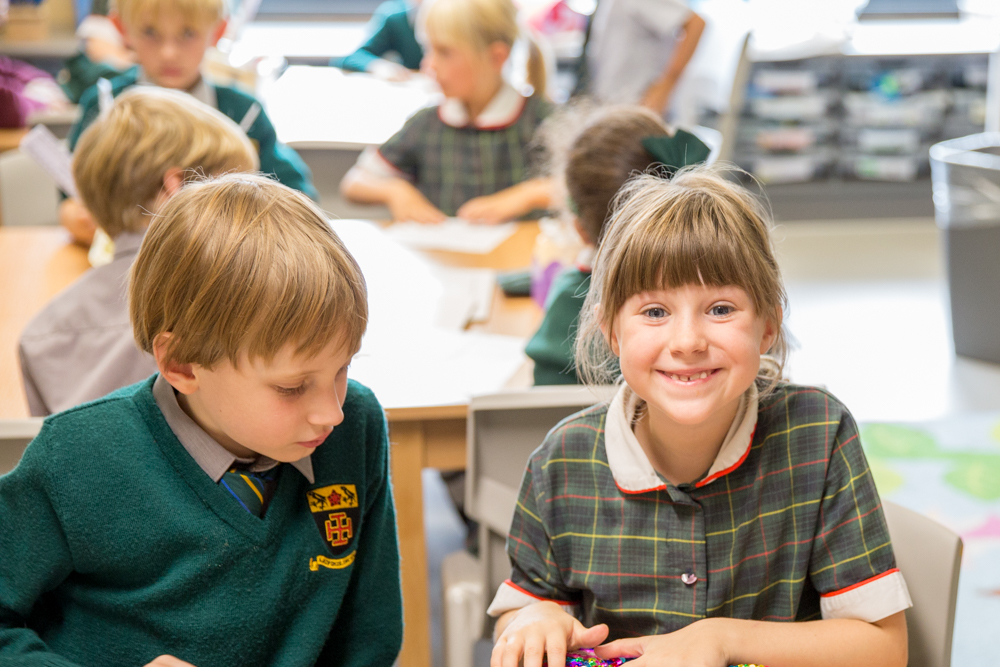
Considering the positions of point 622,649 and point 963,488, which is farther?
point 963,488

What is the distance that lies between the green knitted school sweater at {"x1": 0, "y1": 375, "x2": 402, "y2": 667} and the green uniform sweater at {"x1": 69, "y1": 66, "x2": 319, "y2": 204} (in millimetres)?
1379

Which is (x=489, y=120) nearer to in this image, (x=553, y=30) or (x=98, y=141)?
(x=98, y=141)

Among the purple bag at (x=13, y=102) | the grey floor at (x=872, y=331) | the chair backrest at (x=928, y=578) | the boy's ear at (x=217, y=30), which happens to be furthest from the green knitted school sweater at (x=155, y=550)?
the purple bag at (x=13, y=102)

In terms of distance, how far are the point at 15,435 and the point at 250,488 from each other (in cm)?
32

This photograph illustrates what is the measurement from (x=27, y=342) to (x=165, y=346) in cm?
61

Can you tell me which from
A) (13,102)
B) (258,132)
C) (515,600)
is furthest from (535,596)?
(13,102)

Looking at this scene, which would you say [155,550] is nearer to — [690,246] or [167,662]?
[167,662]

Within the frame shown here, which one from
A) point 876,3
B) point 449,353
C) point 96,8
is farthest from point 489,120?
point 876,3

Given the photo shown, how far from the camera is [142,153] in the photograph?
139cm

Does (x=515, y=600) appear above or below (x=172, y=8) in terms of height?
below

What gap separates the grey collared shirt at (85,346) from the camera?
139 centimetres

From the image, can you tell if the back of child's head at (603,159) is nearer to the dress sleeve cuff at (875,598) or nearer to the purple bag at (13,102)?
the dress sleeve cuff at (875,598)

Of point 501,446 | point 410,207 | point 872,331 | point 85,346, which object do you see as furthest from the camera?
point 872,331

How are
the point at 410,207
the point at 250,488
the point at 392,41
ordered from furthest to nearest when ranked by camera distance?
the point at 392,41 → the point at 410,207 → the point at 250,488
